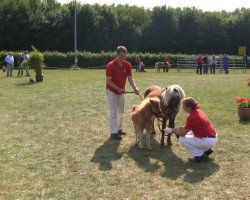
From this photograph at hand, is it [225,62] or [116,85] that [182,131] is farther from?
[225,62]

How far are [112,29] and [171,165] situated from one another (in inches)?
2906

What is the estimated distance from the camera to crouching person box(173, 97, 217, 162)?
26.2ft

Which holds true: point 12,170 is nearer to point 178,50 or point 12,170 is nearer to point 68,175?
point 68,175

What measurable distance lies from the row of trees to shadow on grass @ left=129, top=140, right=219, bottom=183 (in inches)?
2541

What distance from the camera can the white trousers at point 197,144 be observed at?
797cm

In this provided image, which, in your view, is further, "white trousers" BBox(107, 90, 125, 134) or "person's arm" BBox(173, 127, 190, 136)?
"white trousers" BBox(107, 90, 125, 134)

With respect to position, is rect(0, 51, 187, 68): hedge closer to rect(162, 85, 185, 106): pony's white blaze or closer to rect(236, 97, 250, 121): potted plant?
rect(236, 97, 250, 121): potted plant

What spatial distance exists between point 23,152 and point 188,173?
362 centimetres

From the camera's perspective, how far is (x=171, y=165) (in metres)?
7.89

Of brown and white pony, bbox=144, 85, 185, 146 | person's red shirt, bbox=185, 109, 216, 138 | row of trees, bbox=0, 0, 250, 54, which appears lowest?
person's red shirt, bbox=185, 109, 216, 138

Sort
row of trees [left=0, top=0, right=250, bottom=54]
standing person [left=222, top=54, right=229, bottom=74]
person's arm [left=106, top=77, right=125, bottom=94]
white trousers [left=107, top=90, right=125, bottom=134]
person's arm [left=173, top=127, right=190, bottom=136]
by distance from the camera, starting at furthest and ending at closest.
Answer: row of trees [left=0, top=0, right=250, bottom=54]
standing person [left=222, top=54, right=229, bottom=74]
white trousers [left=107, top=90, right=125, bottom=134]
person's arm [left=106, top=77, right=125, bottom=94]
person's arm [left=173, top=127, right=190, bottom=136]

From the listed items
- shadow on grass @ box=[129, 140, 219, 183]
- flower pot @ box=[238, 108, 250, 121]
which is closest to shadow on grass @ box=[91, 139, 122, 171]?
shadow on grass @ box=[129, 140, 219, 183]

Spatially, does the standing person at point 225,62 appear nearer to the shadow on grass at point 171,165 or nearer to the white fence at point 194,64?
the white fence at point 194,64

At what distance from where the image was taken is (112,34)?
79812 millimetres
